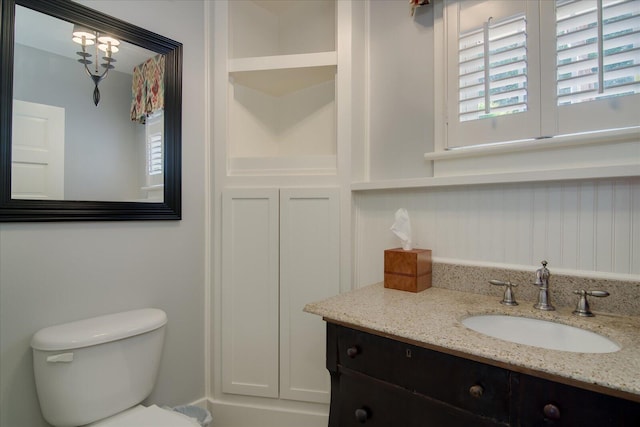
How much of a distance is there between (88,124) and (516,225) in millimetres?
1777

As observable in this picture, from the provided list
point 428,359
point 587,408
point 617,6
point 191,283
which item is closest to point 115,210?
point 191,283

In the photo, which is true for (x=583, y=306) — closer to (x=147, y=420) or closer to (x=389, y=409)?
(x=389, y=409)

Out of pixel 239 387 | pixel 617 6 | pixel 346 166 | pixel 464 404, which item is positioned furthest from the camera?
pixel 239 387

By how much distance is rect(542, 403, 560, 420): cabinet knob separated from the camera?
720mm

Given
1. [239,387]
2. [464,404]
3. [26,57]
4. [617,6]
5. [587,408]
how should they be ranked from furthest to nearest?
[239,387] → [26,57] → [617,6] → [464,404] → [587,408]

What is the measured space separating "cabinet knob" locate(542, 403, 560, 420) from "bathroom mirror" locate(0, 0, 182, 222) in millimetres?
1606

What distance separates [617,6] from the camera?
1.08 metres

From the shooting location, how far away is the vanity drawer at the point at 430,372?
805mm

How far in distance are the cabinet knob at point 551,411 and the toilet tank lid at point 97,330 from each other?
1378 millimetres

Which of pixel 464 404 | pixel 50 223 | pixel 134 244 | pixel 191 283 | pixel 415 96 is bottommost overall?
pixel 464 404

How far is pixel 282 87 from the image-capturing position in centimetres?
200

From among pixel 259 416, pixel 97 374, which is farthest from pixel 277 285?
pixel 97 374

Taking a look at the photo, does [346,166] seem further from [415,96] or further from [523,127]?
[523,127]

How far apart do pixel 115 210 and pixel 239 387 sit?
3.57ft
